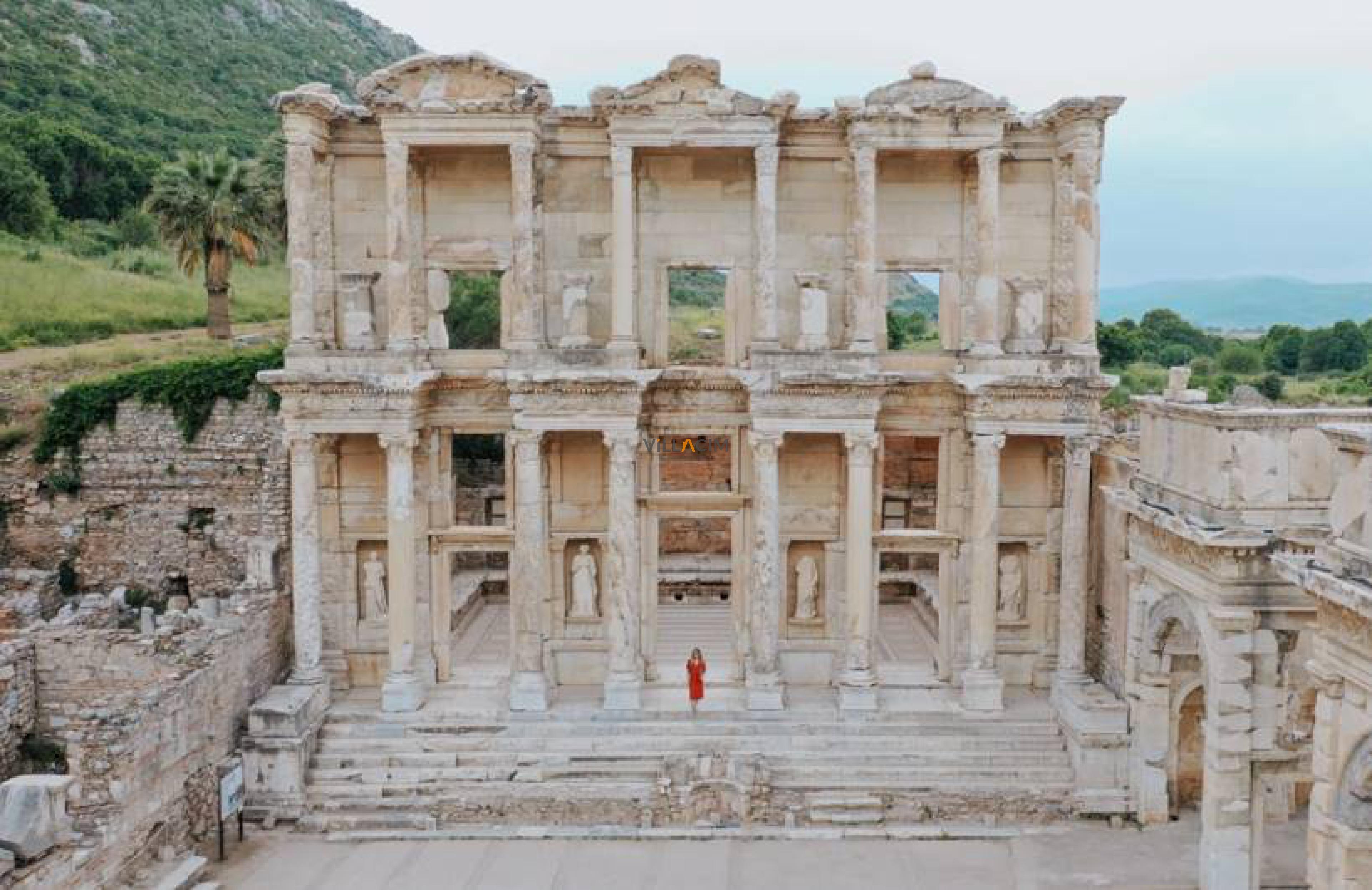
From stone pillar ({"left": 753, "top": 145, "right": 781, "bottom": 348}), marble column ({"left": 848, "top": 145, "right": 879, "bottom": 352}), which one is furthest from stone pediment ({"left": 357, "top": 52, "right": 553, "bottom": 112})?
marble column ({"left": 848, "top": 145, "right": 879, "bottom": 352})

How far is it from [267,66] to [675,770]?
Result: 54259 mm

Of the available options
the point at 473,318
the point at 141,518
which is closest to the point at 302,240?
the point at 141,518

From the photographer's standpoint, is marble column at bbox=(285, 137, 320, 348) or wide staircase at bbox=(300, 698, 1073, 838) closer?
wide staircase at bbox=(300, 698, 1073, 838)

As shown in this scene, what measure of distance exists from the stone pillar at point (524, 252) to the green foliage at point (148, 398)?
8.51 m

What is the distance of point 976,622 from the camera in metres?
17.4

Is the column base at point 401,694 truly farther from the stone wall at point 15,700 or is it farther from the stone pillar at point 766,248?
the stone pillar at point 766,248

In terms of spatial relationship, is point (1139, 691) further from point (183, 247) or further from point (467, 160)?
point (183, 247)

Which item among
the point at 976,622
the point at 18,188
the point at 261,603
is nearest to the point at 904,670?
the point at 976,622

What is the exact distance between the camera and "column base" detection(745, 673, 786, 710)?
56.9 feet

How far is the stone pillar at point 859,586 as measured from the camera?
56.6ft

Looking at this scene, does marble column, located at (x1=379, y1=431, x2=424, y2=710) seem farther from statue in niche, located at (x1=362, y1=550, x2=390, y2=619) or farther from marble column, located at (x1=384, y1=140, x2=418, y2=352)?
marble column, located at (x1=384, y1=140, x2=418, y2=352)

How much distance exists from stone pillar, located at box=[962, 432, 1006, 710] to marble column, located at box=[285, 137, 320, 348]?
10.2m

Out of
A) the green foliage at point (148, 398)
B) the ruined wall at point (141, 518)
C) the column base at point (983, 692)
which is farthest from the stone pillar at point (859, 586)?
the green foliage at point (148, 398)

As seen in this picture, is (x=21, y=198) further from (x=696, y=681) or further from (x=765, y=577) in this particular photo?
(x=765, y=577)
